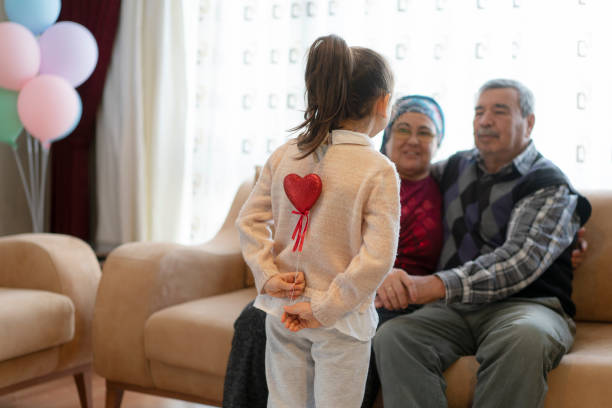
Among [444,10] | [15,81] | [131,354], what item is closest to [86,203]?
[15,81]

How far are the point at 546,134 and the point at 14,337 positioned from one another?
1.98 metres

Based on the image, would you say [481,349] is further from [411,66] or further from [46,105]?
[46,105]

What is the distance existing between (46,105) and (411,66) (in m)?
1.59

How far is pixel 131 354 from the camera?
1984 mm

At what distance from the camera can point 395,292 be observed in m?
1.61

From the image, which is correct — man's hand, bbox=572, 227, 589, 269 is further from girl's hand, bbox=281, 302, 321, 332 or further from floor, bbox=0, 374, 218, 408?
floor, bbox=0, 374, 218, 408

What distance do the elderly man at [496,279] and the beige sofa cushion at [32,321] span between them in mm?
1120

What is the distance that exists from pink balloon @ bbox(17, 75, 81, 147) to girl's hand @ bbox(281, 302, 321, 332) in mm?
1966

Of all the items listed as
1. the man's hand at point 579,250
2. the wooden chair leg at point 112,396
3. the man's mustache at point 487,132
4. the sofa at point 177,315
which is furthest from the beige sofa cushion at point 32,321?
the man's hand at point 579,250

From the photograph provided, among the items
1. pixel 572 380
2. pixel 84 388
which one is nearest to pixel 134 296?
pixel 84 388

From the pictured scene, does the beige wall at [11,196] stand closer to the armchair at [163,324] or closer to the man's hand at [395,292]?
the armchair at [163,324]

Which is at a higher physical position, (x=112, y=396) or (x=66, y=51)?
(x=66, y=51)

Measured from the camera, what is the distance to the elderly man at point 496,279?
1.43 meters

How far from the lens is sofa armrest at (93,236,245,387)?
198cm
